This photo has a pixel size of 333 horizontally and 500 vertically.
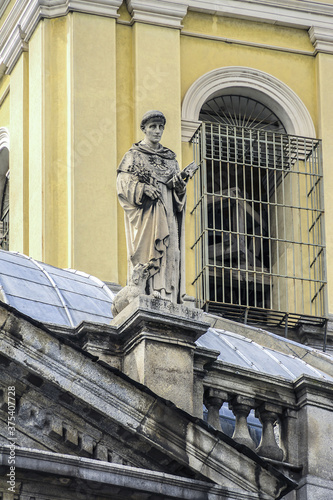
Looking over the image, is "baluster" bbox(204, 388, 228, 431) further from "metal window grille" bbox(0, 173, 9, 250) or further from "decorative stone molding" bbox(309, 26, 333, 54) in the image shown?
"decorative stone molding" bbox(309, 26, 333, 54)

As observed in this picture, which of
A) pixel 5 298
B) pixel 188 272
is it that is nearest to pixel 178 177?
pixel 5 298

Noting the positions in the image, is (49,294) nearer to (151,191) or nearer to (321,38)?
(151,191)

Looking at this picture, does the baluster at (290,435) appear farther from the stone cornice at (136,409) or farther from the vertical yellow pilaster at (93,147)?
the vertical yellow pilaster at (93,147)

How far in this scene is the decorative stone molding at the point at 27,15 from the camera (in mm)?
40562

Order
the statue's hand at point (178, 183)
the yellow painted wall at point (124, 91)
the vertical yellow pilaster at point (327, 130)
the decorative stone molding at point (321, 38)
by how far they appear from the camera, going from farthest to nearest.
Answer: the decorative stone molding at point (321, 38) → the vertical yellow pilaster at point (327, 130) → the yellow painted wall at point (124, 91) → the statue's hand at point (178, 183)

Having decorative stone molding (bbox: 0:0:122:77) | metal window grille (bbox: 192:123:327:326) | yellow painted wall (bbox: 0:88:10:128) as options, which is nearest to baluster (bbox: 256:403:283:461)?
metal window grille (bbox: 192:123:327:326)

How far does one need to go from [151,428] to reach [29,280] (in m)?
5.94

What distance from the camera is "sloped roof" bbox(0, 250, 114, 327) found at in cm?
2688

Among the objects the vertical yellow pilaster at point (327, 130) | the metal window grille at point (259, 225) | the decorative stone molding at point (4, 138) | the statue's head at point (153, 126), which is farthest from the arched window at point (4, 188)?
the statue's head at point (153, 126)

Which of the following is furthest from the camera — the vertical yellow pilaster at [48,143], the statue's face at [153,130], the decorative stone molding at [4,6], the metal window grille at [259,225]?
the decorative stone molding at [4,6]

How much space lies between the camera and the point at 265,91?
4197 centimetres

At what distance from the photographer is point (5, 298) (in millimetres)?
26625

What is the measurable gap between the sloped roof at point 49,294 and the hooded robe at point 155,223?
1347 mm

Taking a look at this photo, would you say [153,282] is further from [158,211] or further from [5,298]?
[5,298]
